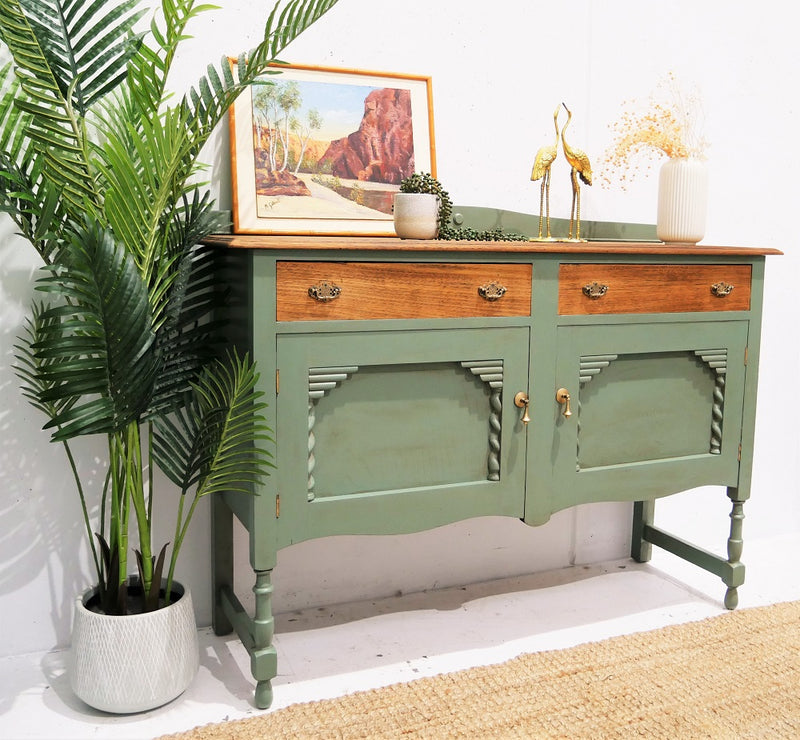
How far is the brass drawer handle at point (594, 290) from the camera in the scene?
219 centimetres

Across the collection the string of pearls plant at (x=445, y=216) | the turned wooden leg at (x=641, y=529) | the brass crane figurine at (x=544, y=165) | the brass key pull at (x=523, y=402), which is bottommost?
the turned wooden leg at (x=641, y=529)

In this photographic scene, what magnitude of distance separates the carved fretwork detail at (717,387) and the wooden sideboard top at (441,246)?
10.6 inches

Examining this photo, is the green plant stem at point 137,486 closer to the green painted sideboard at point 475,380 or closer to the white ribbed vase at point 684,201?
the green painted sideboard at point 475,380

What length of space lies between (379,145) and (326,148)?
0.51ft

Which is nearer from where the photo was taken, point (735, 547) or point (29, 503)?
point (29, 503)

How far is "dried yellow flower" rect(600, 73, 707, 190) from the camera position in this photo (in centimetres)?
259

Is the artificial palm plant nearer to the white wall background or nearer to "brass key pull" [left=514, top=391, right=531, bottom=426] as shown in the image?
the white wall background

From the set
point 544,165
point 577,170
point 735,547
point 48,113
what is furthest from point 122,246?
point 735,547

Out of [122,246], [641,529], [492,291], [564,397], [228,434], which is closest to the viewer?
[122,246]

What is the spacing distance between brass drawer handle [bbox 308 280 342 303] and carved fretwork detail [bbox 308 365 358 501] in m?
0.15

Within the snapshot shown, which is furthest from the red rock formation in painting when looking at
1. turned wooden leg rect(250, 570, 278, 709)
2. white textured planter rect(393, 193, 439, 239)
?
turned wooden leg rect(250, 570, 278, 709)

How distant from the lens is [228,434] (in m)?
1.86

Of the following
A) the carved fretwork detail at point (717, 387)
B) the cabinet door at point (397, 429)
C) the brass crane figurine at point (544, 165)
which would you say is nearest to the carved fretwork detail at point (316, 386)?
the cabinet door at point (397, 429)

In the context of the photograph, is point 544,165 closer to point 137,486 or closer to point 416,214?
point 416,214
